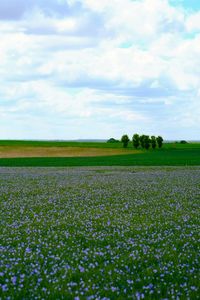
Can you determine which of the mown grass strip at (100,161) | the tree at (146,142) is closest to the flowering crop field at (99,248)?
the mown grass strip at (100,161)

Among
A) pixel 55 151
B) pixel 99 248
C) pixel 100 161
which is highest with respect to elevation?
pixel 55 151

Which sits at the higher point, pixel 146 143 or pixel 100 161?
pixel 146 143

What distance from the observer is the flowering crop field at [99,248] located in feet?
28.0

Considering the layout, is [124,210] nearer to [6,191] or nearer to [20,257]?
[20,257]

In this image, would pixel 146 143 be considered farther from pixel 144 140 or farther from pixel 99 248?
pixel 99 248

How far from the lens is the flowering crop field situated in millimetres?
8523

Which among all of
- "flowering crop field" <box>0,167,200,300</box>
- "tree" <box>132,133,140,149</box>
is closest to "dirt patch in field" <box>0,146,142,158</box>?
"tree" <box>132,133,140,149</box>

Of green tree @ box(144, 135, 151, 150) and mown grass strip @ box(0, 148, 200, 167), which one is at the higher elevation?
green tree @ box(144, 135, 151, 150)

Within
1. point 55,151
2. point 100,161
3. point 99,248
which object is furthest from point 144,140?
point 99,248

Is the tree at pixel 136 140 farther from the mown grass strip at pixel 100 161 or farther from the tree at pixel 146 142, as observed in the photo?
the mown grass strip at pixel 100 161

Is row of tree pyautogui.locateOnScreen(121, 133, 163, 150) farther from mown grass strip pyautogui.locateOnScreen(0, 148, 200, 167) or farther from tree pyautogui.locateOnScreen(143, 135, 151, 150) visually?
mown grass strip pyautogui.locateOnScreen(0, 148, 200, 167)

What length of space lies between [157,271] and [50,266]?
8.52 feet

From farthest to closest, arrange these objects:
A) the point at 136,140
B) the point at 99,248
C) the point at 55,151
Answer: the point at 136,140, the point at 55,151, the point at 99,248

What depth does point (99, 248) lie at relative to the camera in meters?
11.6
